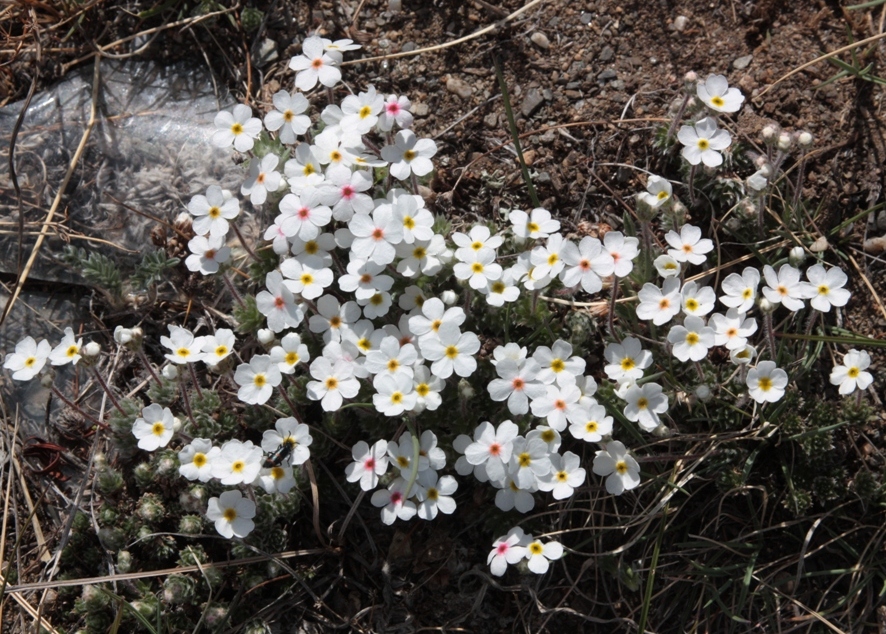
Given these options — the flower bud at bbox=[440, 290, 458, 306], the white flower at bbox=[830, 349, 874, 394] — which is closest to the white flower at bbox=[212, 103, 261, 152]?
the flower bud at bbox=[440, 290, 458, 306]

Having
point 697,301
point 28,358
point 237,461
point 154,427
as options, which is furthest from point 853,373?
point 28,358

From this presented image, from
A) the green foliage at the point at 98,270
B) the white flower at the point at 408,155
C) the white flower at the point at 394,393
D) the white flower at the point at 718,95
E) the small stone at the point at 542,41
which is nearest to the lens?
A: the white flower at the point at 394,393

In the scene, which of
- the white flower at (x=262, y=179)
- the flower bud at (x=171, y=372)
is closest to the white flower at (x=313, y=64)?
the white flower at (x=262, y=179)

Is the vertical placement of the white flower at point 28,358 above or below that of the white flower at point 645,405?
above

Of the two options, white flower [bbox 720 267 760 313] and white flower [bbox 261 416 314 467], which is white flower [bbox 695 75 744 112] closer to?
white flower [bbox 720 267 760 313]

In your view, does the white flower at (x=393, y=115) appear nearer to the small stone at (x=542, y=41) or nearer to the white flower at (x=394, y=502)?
the small stone at (x=542, y=41)

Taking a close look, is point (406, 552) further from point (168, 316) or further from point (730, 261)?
point (730, 261)
